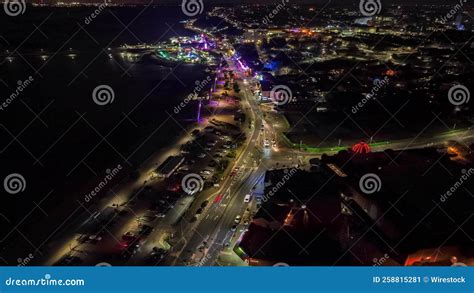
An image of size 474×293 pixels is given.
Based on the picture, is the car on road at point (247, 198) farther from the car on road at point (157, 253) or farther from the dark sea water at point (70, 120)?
the dark sea water at point (70, 120)

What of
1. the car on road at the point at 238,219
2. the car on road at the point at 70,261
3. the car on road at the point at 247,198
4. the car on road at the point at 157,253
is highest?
the car on road at the point at 247,198

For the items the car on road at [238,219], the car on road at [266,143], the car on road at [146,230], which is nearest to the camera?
the car on road at [146,230]

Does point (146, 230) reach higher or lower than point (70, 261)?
higher

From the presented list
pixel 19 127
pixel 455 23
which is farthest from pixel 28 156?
pixel 455 23

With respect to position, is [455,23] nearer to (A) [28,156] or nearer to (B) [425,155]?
(B) [425,155]

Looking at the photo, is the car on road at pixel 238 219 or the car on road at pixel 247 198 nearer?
the car on road at pixel 238 219

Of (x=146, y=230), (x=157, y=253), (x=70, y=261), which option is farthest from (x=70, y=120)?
(x=157, y=253)

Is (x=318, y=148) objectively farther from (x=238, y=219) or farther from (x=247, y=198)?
(x=238, y=219)

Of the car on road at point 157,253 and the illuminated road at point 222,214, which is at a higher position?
the illuminated road at point 222,214

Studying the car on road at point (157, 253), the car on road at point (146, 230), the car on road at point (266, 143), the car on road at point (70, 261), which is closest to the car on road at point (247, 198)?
the car on road at point (146, 230)

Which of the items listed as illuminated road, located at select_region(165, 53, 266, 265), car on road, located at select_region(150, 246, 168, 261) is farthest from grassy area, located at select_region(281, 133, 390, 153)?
car on road, located at select_region(150, 246, 168, 261)

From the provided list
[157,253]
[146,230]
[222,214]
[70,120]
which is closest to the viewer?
[157,253]
